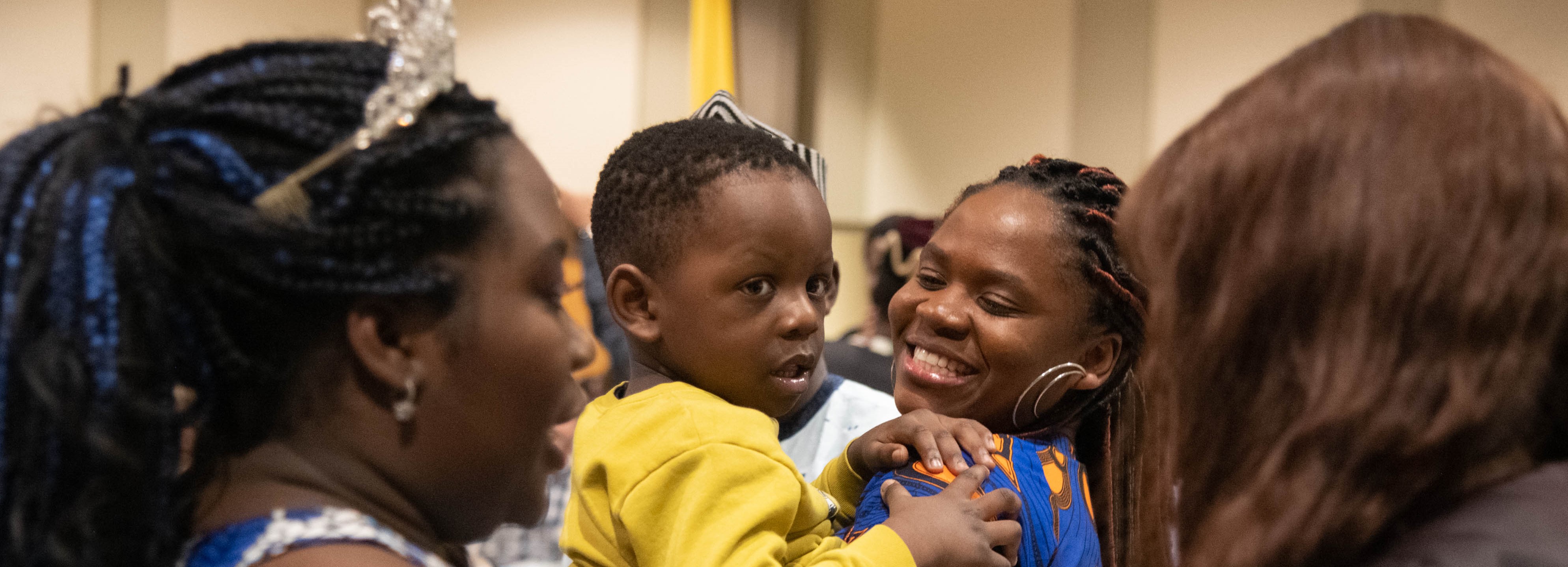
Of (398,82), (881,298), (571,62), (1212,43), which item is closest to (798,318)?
(398,82)

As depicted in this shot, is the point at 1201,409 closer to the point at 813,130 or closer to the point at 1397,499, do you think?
the point at 1397,499

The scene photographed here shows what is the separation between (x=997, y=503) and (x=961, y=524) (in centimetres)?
8

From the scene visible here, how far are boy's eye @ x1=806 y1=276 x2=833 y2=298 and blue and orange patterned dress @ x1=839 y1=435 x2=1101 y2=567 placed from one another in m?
0.30

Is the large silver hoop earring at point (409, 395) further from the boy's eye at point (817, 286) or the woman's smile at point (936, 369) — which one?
the woman's smile at point (936, 369)

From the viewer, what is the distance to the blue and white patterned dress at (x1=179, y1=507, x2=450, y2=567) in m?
0.89

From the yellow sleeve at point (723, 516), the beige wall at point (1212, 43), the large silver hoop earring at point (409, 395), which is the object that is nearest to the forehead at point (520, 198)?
the large silver hoop earring at point (409, 395)

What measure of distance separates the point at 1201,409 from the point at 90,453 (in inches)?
38.7

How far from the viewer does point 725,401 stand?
1.46m

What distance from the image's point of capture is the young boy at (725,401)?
125 centimetres

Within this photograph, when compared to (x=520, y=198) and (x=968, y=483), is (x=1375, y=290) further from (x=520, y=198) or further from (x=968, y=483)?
(x=520, y=198)

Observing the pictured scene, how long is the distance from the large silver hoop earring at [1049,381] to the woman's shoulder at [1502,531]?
676 millimetres

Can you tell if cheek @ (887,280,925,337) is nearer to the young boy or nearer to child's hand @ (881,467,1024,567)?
the young boy

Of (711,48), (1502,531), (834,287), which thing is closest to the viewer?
(1502,531)

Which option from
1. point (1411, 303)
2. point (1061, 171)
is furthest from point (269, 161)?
point (1061, 171)
